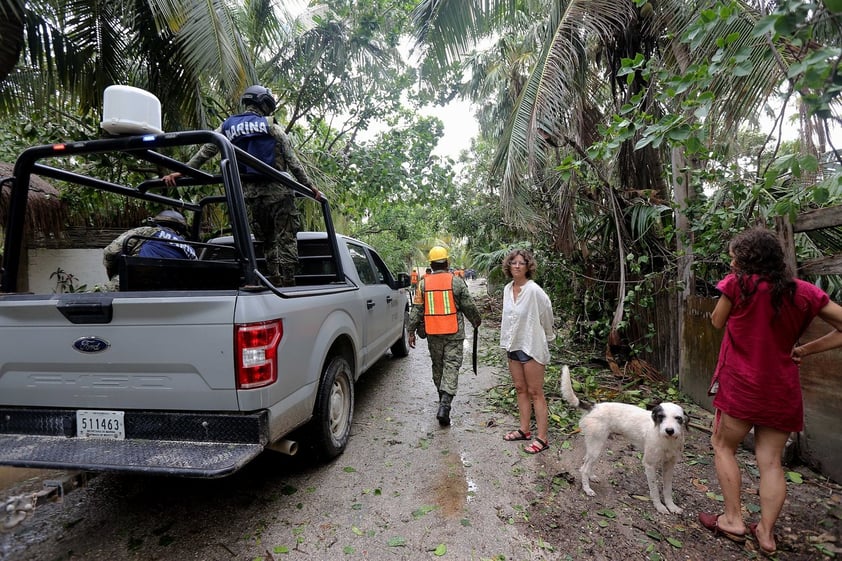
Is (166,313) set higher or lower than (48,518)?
higher

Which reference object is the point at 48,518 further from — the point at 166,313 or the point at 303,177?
the point at 303,177

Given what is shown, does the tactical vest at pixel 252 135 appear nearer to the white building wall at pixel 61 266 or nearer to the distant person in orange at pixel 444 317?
the distant person in orange at pixel 444 317

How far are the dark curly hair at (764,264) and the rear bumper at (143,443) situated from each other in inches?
113

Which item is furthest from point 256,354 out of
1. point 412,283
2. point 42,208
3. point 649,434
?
point 412,283

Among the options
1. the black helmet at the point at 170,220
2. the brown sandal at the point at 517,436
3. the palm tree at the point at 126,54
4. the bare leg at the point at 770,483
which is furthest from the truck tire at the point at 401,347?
the bare leg at the point at 770,483

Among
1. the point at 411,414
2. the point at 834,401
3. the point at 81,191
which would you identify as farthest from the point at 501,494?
the point at 81,191

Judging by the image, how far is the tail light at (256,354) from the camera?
2123 mm

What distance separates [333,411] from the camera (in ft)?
11.1

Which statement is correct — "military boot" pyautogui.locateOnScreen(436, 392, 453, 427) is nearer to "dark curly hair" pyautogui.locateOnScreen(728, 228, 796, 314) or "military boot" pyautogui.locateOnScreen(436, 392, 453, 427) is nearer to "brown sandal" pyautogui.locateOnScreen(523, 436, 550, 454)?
"brown sandal" pyautogui.locateOnScreen(523, 436, 550, 454)

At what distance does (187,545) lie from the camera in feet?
7.55

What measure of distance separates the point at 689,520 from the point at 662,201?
3798 millimetres

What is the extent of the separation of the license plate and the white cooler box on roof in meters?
1.64

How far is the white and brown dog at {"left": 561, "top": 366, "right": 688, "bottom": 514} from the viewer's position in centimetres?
254

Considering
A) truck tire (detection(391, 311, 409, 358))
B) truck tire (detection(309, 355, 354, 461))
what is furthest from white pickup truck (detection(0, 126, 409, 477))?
truck tire (detection(391, 311, 409, 358))
